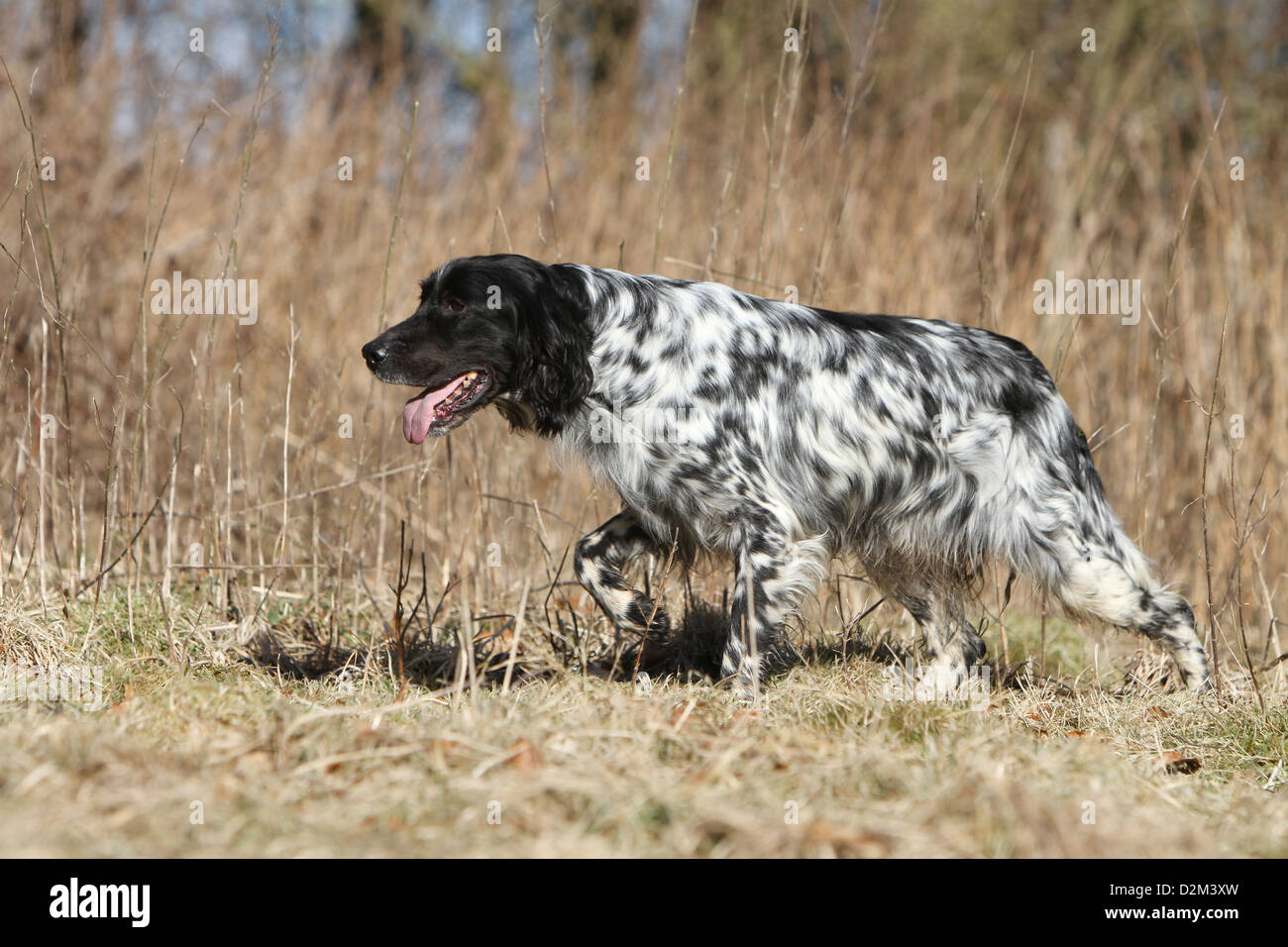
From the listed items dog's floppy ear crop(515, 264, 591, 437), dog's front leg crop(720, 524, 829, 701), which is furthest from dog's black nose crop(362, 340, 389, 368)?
dog's front leg crop(720, 524, 829, 701)

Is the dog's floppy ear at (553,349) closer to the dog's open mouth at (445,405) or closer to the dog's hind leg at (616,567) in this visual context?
the dog's open mouth at (445,405)

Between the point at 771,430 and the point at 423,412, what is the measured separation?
1.05 metres

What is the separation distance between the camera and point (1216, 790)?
10.1 feet

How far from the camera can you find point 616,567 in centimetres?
393

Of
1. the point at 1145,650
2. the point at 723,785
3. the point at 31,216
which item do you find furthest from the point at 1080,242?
the point at 31,216

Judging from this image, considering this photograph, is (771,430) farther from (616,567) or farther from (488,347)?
(488,347)

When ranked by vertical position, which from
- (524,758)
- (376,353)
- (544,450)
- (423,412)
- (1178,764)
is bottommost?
(1178,764)

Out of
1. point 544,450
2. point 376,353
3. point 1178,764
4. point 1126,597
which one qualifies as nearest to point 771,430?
point 376,353

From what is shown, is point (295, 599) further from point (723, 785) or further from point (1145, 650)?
point (1145, 650)

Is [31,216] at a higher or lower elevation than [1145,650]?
higher

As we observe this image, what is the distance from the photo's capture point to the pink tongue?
354cm

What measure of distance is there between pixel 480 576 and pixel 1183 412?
3.53 meters

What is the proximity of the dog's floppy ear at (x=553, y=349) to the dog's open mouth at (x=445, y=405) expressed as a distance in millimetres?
125

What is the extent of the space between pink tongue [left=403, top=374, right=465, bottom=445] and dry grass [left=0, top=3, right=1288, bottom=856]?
469 millimetres
